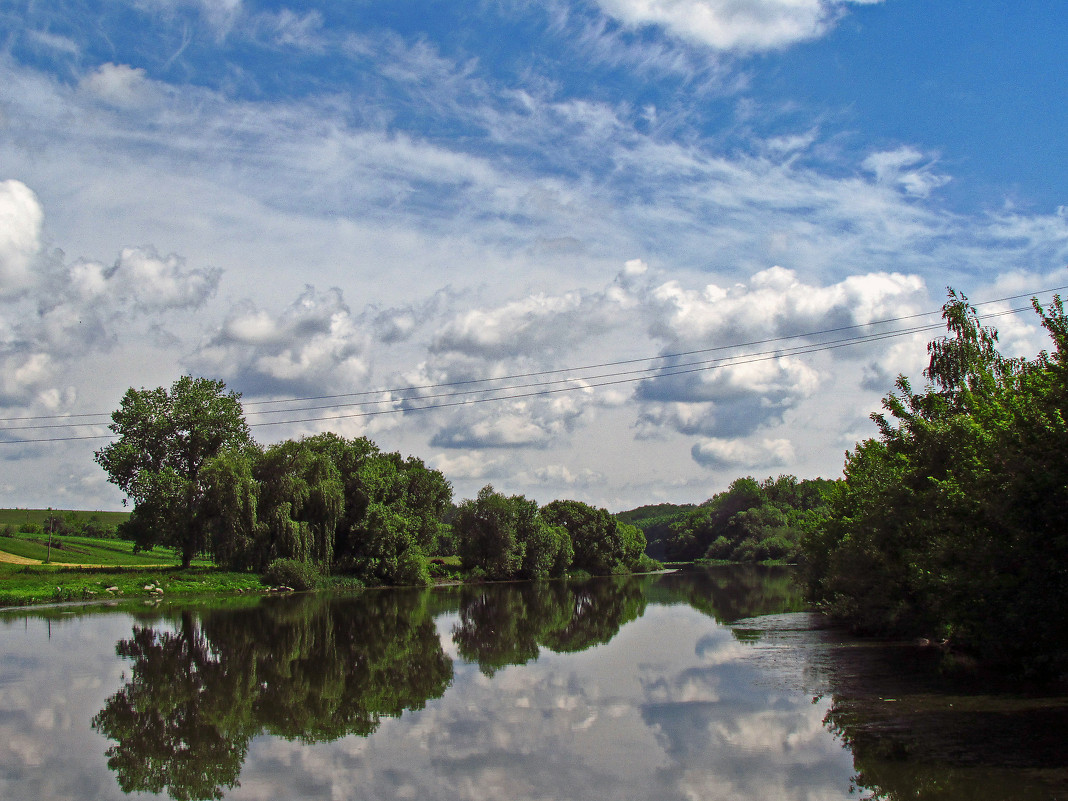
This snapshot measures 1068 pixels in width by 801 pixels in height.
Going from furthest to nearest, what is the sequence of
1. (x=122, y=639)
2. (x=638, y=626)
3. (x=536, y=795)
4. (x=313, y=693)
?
(x=638, y=626), (x=122, y=639), (x=313, y=693), (x=536, y=795)

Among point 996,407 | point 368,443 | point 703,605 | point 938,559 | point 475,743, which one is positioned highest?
point 368,443

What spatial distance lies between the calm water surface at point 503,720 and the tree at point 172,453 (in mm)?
30713

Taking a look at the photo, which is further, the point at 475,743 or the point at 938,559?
the point at 938,559

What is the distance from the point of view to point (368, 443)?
78812 mm

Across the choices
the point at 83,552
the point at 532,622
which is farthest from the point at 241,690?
the point at 83,552

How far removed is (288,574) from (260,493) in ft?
21.9

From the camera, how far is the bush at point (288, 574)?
61.0m

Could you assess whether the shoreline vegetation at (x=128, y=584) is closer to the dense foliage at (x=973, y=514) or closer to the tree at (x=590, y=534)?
the dense foliage at (x=973, y=514)

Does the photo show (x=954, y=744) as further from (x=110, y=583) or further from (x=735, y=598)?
(x=110, y=583)

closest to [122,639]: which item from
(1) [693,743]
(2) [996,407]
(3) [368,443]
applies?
(1) [693,743]

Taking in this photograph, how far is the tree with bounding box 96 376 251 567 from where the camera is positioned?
62188mm

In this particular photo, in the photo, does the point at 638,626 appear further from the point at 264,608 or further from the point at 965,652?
the point at 264,608

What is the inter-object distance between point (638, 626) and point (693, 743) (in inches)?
946

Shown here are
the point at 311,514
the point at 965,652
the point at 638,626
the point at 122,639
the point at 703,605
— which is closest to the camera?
the point at 965,652
